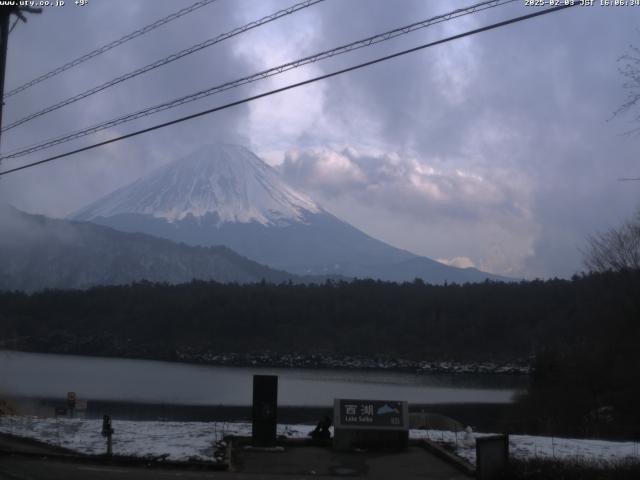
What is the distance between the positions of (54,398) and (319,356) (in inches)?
3234

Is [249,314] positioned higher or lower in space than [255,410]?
higher

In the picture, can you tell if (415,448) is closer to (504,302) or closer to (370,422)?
(370,422)

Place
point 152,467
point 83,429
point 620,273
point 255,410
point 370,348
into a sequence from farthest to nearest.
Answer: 1. point 370,348
2. point 620,273
3. point 83,429
4. point 255,410
5. point 152,467

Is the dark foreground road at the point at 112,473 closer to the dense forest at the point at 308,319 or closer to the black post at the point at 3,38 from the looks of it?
the black post at the point at 3,38

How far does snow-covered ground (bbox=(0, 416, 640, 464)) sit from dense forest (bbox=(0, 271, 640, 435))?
90.4m

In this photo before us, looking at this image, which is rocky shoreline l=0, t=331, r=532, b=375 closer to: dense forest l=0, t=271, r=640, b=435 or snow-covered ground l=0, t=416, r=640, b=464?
dense forest l=0, t=271, r=640, b=435

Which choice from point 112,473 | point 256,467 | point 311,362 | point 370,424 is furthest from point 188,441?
point 311,362

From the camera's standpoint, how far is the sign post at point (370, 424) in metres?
17.2

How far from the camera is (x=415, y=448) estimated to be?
1764cm

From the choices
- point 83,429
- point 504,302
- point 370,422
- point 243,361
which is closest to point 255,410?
point 370,422

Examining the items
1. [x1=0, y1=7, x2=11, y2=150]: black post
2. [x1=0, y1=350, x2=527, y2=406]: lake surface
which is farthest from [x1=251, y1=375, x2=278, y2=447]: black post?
[x1=0, y1=350, x2=527, y2=406]: lake surface

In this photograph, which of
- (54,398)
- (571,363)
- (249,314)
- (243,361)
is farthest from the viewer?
(249,314)

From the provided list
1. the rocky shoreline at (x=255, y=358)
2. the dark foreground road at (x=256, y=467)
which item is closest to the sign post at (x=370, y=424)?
the dark foreground road at (x=256, y=467)

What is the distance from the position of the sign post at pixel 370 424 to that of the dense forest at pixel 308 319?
91.8 m
